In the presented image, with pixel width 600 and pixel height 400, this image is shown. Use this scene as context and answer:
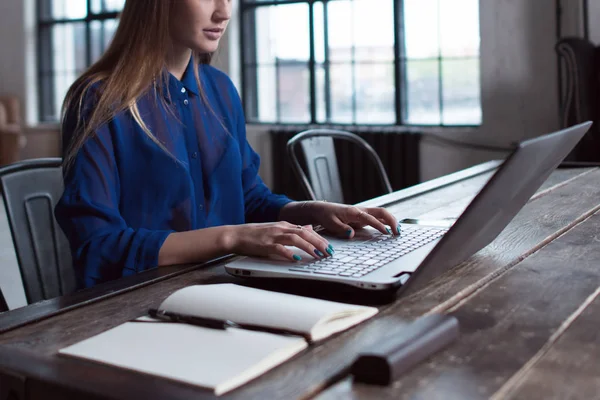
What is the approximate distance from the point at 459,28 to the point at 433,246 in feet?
14.7

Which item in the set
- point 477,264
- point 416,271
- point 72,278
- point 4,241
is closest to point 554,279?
point 477,264

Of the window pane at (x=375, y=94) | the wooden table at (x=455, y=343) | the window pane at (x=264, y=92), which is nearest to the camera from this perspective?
the wooden table at (x=455, y=343)

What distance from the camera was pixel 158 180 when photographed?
148 cm

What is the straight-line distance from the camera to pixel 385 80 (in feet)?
18.2

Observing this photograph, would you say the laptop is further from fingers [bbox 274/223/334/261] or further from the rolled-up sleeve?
the rolled-up sleeve

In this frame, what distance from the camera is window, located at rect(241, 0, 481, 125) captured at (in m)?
5.33

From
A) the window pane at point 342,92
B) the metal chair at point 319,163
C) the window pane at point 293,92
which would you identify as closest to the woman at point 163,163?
the metal chair at point 319,163

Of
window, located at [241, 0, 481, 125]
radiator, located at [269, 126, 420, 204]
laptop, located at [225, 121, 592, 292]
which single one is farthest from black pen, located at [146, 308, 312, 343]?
window, located at [241, 0, 481, 125]

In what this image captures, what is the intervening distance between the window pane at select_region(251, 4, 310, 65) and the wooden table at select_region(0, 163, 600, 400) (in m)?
4.70

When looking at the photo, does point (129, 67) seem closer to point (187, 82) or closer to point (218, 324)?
point (187, 82)

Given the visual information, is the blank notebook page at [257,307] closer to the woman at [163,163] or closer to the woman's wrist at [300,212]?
the woman at [163,163]

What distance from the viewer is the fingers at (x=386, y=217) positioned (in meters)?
1.27

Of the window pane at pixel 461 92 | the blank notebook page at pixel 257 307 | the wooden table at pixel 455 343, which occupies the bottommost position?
the wooden table at pixel 455 343

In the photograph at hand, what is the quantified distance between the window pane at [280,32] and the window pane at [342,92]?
280mm
